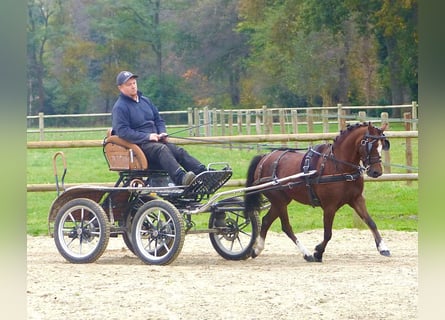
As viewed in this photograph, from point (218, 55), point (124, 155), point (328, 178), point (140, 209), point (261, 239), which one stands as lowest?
point (261, 239)

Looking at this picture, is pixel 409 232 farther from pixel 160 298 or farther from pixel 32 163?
pixel 32 163

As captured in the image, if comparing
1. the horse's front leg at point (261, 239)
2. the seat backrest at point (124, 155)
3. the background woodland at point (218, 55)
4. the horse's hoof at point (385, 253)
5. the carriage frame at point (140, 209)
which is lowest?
the horse's hoof at point (385, 253)

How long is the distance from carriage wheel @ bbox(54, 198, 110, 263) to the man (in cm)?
61

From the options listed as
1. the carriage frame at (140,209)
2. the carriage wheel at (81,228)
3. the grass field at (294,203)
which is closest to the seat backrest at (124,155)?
the carriage frame at (140,209)

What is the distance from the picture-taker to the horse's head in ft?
23.4

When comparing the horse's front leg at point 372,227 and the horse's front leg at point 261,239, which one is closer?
the horse's front leg at point 372,227

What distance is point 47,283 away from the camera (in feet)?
19.1

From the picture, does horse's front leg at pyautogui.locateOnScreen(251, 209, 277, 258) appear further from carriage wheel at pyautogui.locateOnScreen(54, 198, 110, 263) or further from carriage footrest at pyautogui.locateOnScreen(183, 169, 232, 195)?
carriage wheel at pyautogui.locateOnScreen(54, 198, 110, 263)

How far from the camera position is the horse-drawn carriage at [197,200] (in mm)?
6945

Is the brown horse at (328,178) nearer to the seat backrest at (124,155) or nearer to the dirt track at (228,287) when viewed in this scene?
the dirt track at (228,287)

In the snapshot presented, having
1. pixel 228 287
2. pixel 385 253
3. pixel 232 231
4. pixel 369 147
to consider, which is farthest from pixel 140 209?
pixel 385 253

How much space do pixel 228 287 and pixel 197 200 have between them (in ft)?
5.17

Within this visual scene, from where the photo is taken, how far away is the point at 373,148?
23.4 ft

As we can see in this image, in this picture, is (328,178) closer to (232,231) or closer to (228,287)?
(232,231)
